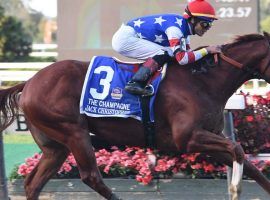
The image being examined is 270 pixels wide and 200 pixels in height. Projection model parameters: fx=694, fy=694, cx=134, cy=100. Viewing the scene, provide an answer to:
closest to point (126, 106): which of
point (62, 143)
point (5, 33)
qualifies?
point (62, 143)

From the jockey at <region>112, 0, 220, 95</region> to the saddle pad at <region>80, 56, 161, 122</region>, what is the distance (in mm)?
127

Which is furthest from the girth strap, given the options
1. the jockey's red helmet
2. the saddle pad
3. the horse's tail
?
the horse's tail

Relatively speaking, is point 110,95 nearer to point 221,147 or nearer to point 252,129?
point 221,147

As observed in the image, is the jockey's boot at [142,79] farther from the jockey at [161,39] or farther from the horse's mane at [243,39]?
the horse's mane at [243,39]

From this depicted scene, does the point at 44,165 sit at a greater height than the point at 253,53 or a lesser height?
lesser

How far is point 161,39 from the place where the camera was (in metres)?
5.79

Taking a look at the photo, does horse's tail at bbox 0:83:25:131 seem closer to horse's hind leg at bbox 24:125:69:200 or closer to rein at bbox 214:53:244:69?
horse's hind leg at bbox 24:125:69:200

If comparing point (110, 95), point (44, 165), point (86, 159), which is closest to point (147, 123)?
point (110, 95)

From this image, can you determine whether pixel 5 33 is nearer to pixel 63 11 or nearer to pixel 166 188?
pixel 63 11

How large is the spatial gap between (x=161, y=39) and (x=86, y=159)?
1186 mm

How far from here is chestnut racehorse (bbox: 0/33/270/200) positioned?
5.66 metres

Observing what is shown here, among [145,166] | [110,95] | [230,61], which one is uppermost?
[230,61]

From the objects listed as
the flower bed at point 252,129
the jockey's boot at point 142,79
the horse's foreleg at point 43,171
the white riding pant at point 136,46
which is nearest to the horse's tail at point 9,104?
the horse's foreleg at point 43,171

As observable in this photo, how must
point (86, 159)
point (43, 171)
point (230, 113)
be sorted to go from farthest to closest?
point (230, 113)
point (43, 171)
point (86, 159)
